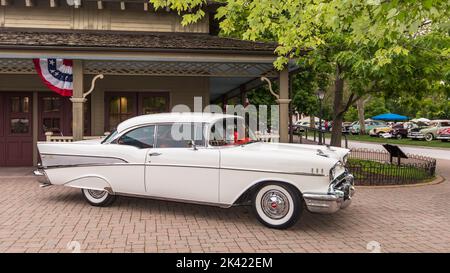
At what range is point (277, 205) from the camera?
19.0 feet

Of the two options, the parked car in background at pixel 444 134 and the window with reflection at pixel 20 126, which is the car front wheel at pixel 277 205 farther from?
the parked car in background at pixel 444 134

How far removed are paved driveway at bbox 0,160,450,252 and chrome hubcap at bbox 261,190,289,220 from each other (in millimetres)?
272

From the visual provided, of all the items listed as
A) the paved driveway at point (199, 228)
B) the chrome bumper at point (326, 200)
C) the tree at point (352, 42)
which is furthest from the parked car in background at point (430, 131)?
the chrome bumper at point (326, 200)

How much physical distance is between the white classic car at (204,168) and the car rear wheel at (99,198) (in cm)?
2

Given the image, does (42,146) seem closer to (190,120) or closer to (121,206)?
(121,206)

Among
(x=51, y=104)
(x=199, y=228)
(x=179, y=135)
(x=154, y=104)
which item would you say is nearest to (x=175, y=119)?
(x=179, y=135)

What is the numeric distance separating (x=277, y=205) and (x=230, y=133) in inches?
63.5

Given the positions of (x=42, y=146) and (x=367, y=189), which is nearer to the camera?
(x=42, y=146)

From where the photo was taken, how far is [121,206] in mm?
7301

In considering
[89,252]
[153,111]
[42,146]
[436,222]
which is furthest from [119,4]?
[436,222]

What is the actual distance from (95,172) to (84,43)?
4.77m

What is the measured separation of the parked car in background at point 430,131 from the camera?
104 ft

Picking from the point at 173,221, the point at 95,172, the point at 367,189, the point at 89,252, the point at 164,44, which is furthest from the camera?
the point at 164,44

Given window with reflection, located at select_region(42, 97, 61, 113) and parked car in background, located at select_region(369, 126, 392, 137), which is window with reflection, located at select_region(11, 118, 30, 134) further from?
parked car in background, located at select_region(369, 126, 392, 137)
